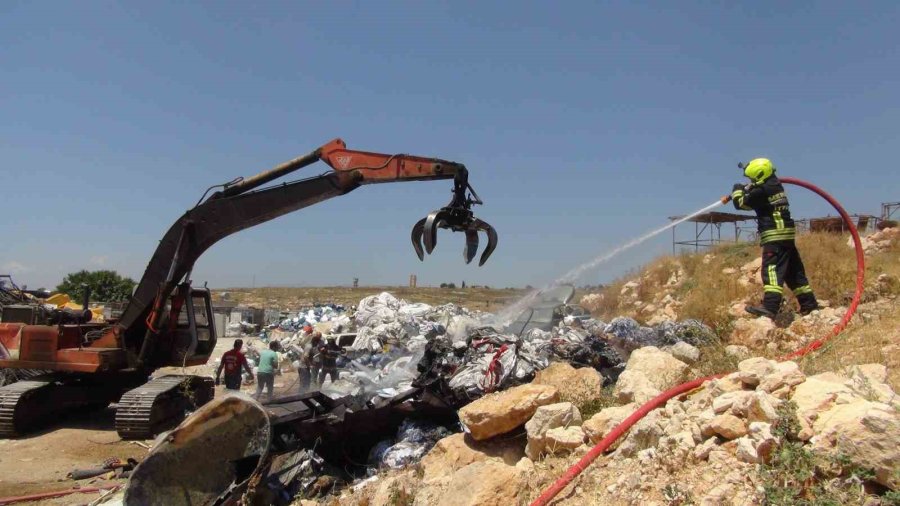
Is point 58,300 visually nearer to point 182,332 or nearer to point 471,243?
point 182,332

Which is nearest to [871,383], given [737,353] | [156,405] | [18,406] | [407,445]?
[737,353]

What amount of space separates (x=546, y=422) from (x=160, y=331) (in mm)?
7030

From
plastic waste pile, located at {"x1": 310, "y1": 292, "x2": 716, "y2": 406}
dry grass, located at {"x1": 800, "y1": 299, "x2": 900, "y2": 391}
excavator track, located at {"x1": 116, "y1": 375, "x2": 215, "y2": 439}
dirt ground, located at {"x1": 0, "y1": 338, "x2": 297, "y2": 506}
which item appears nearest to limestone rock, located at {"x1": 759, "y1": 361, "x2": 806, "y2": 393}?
dry grass, located at {"x1": 800, "y1": 299, "x2": 900, "y2": 391}

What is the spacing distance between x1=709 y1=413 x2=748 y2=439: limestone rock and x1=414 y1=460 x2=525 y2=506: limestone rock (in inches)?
50.1

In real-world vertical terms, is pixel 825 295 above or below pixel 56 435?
above

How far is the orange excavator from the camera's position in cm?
838

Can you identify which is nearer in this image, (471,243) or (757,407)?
(757,407)

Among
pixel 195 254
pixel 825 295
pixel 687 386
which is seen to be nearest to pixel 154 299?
pixel 195 254

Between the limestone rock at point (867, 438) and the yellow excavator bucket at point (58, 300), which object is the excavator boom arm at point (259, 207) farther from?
the yellow excavator bucket at point (58, 300)

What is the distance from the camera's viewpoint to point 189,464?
17.9 feet

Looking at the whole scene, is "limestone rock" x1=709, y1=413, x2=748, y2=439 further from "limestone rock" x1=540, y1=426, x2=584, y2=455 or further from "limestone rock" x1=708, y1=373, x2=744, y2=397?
"limestone rock" x1=540, y1=426, x2=584, y2=455

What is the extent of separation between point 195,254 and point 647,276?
1080 cm

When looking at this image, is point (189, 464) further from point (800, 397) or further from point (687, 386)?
point (800, 397)

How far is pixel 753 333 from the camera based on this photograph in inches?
257
